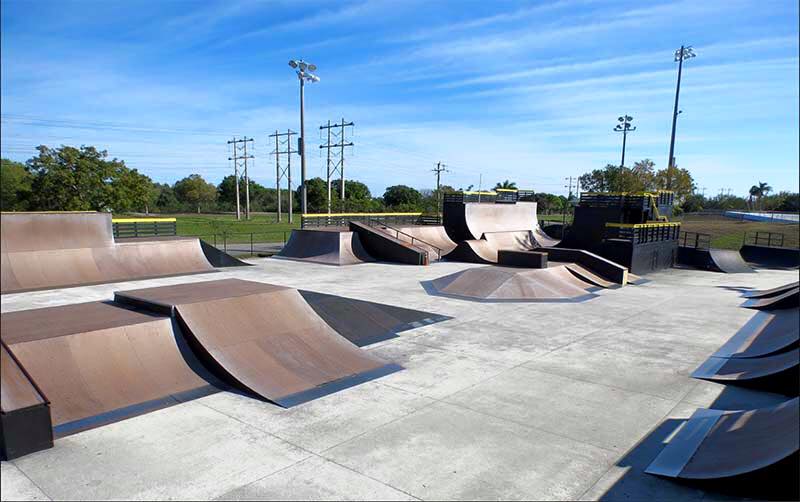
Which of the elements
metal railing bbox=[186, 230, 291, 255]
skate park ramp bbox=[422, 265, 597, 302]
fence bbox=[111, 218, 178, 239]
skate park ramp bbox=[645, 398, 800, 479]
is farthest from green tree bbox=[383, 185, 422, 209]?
skate park ramp bbox=[645, 398, 800, 479]

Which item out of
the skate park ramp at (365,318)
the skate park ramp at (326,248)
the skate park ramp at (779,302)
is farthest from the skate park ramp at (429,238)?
the skate park ramp at (779,302)

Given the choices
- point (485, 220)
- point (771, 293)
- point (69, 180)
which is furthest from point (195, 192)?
point (771, 293)

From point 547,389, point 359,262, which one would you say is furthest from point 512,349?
point 359,262

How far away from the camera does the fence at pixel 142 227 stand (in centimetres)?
1969

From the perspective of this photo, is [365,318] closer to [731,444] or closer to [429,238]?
[731,444]

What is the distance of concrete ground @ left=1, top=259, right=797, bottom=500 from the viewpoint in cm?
448

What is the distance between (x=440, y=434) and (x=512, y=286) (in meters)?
9.86

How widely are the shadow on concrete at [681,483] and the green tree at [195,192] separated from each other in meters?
95.9

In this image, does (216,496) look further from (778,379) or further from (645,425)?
(778,379)

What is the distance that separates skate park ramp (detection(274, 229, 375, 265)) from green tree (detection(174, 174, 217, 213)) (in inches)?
2975

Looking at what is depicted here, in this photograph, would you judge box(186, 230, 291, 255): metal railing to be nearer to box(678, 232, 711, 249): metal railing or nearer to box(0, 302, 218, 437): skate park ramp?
box(0, 302, 218, 437): skate park ramp

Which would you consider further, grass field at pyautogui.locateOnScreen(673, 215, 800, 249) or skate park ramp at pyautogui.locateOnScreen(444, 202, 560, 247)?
grass field at pyautogui.locateOnScreen(673, 215, 800, 249)

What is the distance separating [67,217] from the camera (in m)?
15.3

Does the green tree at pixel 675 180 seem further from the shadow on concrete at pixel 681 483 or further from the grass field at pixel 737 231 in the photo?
the shadow on concrete at pixel 681 483
